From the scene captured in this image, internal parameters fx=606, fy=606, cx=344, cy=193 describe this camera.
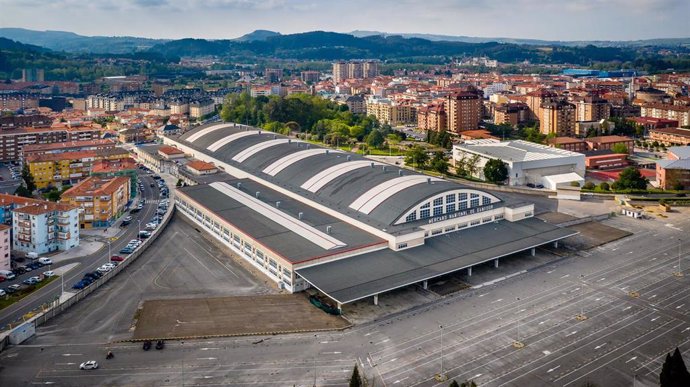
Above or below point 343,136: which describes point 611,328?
below

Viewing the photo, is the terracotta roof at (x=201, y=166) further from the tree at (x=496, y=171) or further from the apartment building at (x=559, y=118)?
the apartment building at (x=559, y=118)

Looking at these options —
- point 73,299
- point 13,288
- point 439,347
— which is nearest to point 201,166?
point 13,288

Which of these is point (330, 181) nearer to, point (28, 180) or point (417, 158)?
point (417, 158)

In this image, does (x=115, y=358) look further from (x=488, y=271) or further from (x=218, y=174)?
(x=218, y=174)

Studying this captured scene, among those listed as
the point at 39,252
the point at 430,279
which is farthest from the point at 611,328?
the point at 39,252

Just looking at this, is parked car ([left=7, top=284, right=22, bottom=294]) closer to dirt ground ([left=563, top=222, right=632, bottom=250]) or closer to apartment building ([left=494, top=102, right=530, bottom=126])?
dirt ground ([left=563, top=222, right=632, bottom=250])

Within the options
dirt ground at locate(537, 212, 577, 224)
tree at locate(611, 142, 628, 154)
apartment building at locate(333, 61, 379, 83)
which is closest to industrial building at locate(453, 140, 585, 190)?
dirt ground at locate(537, 212, 577, 224)

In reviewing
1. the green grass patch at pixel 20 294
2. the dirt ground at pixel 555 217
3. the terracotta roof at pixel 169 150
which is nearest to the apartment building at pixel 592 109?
the dirt ground at pixel 555 217

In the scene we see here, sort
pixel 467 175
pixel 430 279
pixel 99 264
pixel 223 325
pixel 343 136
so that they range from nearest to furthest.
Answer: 1. pixel 223 325
2. pixel 430 279
3. pixel 99 264
4. pixel 467 175
5. pixel 343 136
